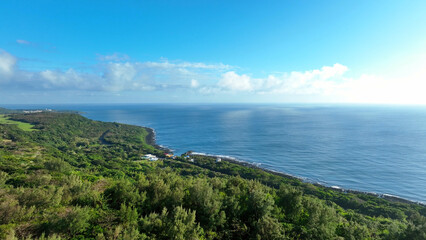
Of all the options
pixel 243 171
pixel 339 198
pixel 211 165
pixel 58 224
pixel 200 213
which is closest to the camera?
pixel 58 224

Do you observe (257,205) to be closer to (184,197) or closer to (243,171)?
(184,197)

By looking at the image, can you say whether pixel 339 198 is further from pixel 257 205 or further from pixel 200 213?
pixel 200 213

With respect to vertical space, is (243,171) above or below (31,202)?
below

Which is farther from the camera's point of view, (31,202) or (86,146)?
(86,146)

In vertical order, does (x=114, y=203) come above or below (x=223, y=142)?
above

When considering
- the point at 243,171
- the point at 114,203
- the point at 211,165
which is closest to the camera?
the point at 114,203

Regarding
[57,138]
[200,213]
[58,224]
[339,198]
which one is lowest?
[339,198]

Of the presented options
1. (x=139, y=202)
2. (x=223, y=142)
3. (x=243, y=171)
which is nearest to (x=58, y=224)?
(x=139, y=202)

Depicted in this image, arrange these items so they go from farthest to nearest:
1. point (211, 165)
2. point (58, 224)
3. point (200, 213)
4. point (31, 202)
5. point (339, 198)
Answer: point (211, 165)
point (339, 198)
point (200, 213)
point (31, 202)
point (58, 224)

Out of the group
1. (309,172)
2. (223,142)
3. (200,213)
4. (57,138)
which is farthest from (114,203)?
(57,138)
